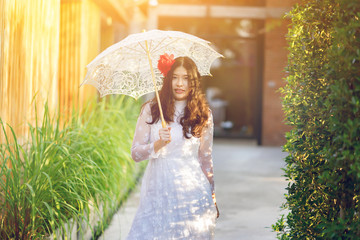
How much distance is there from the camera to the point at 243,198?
688 centimetres

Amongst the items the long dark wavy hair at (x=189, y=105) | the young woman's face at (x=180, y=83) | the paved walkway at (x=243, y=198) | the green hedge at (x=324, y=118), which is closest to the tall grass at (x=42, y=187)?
the paved walkway at (x=243, y=198)

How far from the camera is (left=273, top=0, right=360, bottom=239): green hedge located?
262cm

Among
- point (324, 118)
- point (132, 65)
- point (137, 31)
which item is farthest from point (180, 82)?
point (137, 31)

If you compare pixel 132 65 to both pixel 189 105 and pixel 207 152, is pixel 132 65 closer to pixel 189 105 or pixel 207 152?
pixel 189 105

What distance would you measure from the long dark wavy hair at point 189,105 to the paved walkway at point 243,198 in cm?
112

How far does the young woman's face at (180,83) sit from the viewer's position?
3.44m

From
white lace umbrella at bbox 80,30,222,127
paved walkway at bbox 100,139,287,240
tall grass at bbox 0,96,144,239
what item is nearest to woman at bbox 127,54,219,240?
white lace umbrella at bbox 80,30,222,127

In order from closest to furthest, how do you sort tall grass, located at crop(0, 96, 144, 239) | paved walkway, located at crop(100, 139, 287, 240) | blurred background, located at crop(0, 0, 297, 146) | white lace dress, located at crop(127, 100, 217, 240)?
white lace dress, located at crop(127, 100, 217, 240), tall grass, located at crop(0, 96, 144, 239), blurred background, located at crop(0, 0, 297, 146), paved walkway, located at crop(100, 139, 287, 240)

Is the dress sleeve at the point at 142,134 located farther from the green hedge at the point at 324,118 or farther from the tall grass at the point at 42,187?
the green hedge at the point at 324,118

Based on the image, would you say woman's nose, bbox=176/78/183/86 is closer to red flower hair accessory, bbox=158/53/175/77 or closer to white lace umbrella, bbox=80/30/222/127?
red flower hair accessory, bbox=158/53/175/77

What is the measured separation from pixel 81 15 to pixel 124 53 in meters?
4.35

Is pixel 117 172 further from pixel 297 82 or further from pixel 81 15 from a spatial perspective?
pixel 81 15

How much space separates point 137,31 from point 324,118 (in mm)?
11789

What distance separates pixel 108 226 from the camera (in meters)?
5.21
